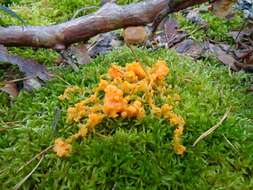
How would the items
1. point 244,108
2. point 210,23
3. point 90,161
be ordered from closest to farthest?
point 90,161, point 244,108, point 210,23

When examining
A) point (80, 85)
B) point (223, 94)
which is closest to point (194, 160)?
point (223, 94)

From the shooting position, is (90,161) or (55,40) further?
(55,40)

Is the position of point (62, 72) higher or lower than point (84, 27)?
lower

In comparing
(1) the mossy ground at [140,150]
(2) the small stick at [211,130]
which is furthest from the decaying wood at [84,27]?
(2) the small stick at [211,130]

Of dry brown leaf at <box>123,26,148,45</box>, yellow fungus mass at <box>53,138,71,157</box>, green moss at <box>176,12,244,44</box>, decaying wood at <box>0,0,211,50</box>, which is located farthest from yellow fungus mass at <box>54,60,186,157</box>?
green moss at <box>176,12,244,44</box>

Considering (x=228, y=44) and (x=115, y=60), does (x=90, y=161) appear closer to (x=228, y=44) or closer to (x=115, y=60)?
(x=115, y=60)

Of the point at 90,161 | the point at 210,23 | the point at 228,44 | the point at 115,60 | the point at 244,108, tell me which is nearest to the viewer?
the point at 90,161

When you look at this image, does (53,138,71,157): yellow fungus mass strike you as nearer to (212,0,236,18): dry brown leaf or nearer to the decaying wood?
the decaying wood
